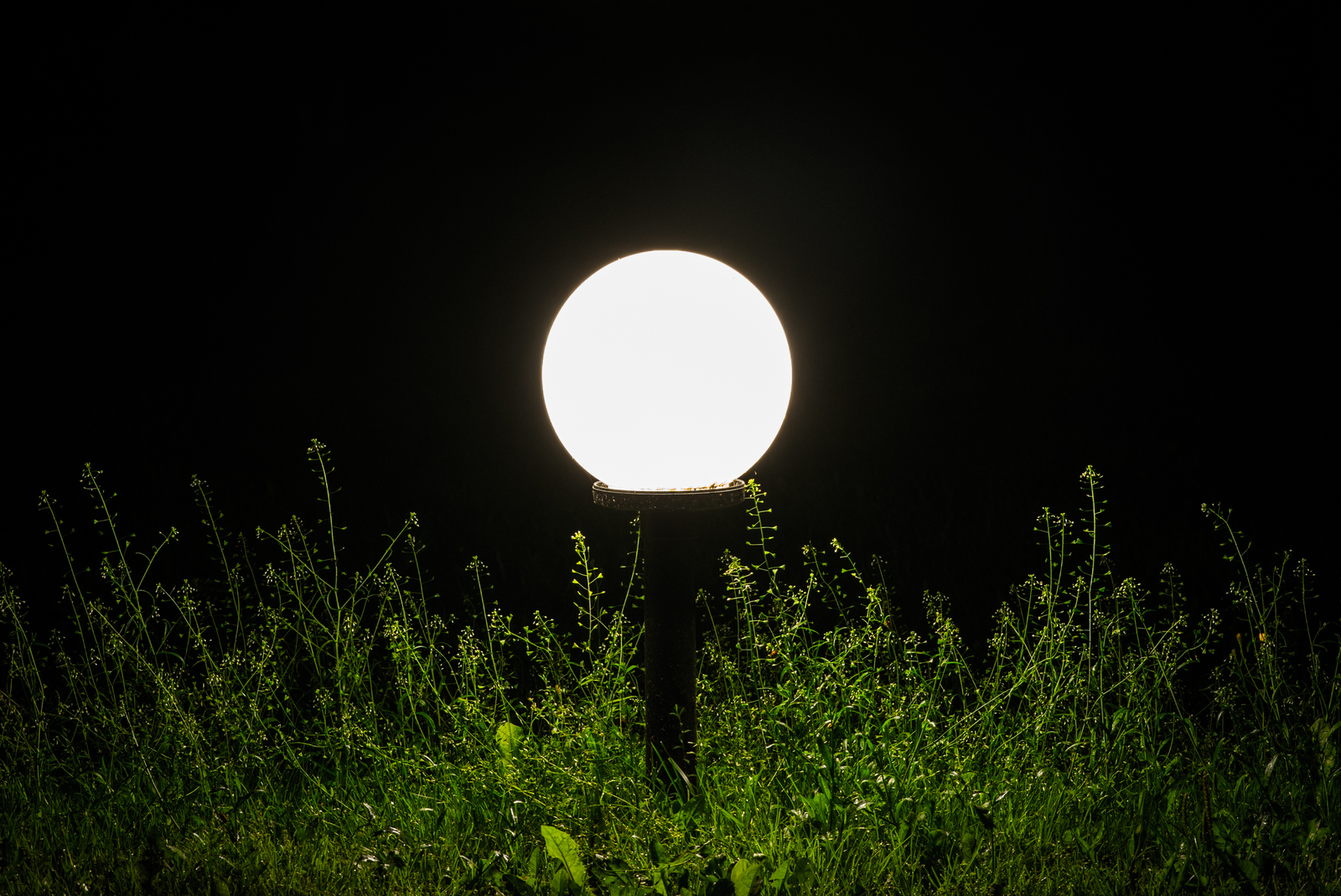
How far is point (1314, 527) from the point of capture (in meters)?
4.68

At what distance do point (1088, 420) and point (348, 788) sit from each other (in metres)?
5.10

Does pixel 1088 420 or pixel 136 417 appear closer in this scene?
pixel 1088 420

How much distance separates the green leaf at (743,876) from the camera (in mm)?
2074

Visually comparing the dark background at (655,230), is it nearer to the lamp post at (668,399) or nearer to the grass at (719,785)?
Answer: the grass at (719,785)

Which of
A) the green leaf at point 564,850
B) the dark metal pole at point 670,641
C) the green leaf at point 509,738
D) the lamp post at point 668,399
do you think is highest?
the lamp post at point 668,399

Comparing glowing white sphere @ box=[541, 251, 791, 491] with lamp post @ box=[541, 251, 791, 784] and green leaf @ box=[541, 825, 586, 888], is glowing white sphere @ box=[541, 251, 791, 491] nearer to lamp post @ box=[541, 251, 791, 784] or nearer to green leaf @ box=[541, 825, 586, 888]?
lamp post @ box=[541, 251, 791, 784]

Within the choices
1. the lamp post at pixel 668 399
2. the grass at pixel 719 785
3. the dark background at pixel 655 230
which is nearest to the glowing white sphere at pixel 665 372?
the lamp post at pixel 668 399

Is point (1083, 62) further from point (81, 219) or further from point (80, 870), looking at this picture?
point (80, 870)

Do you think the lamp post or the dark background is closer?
the lamp post

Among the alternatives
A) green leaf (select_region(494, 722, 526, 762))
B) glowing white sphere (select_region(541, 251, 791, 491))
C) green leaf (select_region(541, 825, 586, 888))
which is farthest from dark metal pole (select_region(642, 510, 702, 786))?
green leaf (select_region(494, 722, 526, 762))

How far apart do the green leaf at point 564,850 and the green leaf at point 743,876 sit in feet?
1.04

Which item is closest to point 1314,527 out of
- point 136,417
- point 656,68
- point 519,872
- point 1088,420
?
A: point 1088,420

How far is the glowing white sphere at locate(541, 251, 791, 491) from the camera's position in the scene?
2154 millimetres

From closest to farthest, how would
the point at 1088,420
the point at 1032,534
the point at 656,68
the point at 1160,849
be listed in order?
the point at 1160,849 < the point at 1032,534 < the point at 1088,420 < the point at 656,68
